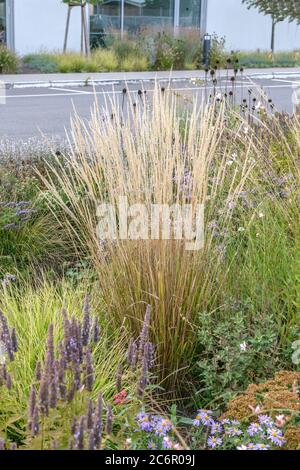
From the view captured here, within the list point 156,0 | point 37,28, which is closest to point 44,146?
point 37,28

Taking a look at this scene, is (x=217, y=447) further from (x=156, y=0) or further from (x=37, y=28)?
(x=156, y=0)

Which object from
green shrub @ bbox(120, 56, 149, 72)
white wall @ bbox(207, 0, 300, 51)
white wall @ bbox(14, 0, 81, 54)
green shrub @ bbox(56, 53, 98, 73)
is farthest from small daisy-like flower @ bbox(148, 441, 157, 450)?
white wall @ bbox(207, 0, 300, 51)

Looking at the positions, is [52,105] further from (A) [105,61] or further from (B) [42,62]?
(A) [105,61]

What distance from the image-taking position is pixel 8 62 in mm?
19844

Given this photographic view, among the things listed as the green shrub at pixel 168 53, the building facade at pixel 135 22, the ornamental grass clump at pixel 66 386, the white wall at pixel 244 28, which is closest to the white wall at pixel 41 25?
the building facade at pixel 135 22

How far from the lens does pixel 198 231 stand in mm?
3721

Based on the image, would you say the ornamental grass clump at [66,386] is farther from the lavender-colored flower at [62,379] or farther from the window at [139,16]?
the window at [139,16]

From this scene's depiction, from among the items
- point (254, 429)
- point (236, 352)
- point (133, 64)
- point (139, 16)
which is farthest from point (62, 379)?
point (139, 16)

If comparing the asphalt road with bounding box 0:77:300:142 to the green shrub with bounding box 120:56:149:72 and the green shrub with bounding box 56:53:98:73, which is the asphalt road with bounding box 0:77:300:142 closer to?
the green shrub with bounding box 56:53:98:73

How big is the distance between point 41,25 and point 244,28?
8739mm

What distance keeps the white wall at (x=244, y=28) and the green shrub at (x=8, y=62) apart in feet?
31.8

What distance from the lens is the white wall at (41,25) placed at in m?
22.8

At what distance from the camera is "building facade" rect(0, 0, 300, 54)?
902 inches
